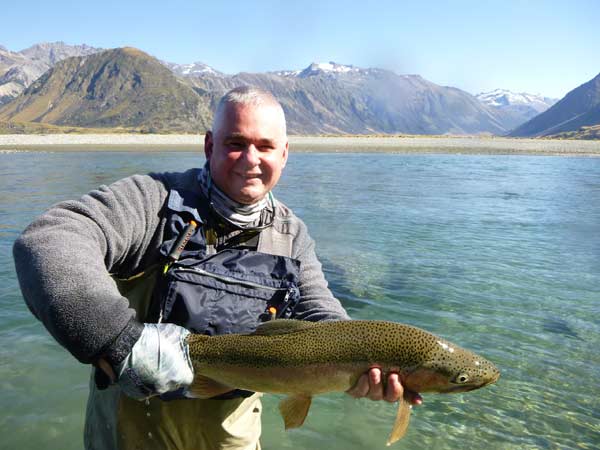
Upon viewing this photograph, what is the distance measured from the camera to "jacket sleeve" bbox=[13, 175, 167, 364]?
213cm

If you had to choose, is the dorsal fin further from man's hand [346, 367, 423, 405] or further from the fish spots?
the fish spots

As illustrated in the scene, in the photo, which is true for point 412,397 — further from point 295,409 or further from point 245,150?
point 245,150

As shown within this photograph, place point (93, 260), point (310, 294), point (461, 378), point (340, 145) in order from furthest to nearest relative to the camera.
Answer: point (340, 145) → point (310, 294) → point (461, 378) → point (93, 260)

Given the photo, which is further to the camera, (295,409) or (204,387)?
(295,409)

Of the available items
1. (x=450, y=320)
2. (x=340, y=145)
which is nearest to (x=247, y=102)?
(x=450, y=320)

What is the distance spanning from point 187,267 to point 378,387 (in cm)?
116

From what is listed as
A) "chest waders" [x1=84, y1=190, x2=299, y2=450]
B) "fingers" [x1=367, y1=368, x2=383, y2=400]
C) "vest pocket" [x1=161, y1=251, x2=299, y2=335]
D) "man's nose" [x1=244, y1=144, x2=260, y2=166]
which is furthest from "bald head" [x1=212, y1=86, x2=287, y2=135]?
"fingers" [x1=367, y1=368, x2=383, y2=400]

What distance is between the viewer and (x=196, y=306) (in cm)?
278

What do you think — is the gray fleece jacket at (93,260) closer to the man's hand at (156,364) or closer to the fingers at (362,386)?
the man's hand at (156,364)

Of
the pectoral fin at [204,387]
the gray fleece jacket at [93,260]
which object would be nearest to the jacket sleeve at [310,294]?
the pectoral fin at [204,387]

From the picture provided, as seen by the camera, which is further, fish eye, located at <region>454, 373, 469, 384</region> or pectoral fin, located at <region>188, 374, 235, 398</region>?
fish eye, located at <region>454, 373, 469, 384</region>

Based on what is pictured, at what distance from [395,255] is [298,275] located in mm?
9877

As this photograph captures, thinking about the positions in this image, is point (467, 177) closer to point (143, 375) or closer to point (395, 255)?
point (395, 255)

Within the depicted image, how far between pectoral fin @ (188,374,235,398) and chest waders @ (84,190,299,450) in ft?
0.82
